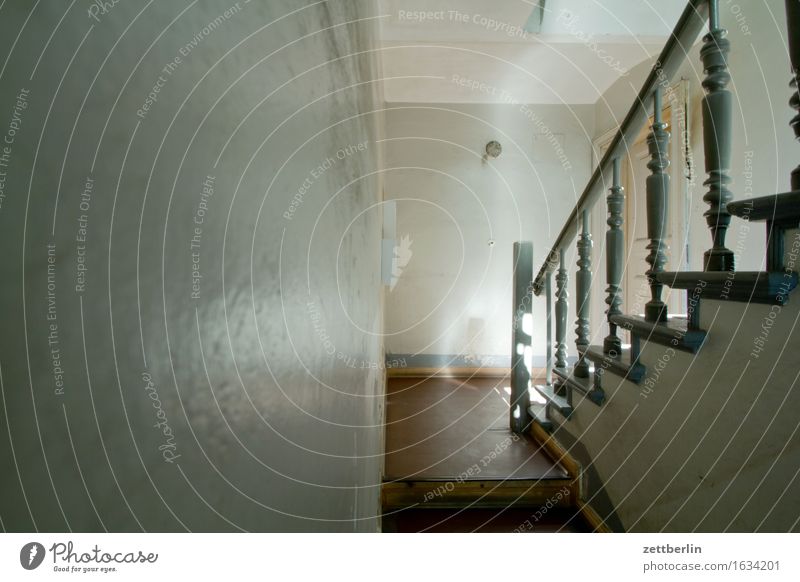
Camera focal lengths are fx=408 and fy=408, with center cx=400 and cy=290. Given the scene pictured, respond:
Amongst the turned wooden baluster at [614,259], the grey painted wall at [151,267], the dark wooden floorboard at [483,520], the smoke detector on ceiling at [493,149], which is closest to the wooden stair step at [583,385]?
the turned wooden baluster at [614,259]

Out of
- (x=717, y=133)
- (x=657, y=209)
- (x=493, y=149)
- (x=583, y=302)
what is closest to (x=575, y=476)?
(x=583, y=302)

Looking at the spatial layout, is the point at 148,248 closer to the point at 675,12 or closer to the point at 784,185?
the point at 784,185

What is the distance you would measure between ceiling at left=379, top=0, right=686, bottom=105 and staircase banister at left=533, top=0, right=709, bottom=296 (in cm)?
98

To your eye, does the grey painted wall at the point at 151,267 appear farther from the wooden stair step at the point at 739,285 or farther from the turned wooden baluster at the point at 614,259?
the turned wooden baluster at the point at 614,259

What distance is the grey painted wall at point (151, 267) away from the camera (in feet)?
0.27

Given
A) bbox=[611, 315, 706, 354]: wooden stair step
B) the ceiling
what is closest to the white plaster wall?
the ceiling

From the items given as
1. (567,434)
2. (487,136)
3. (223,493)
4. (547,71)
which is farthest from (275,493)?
(487,136)

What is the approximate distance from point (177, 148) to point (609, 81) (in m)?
3.34

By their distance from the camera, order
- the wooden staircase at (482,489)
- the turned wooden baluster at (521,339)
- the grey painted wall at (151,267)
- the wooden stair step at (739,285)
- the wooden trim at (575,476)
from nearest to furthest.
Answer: the grey painted wall at (151,267) → the wooden stair step at (739,285) → the wooden trim at (575,476) → the wooden staircase at (482,489) → the turned wooden baluster at (521,339)

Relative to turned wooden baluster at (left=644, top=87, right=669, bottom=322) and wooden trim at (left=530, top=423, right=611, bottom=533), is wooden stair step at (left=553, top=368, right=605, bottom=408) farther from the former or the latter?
turned wooden baluster at (left=644, top=87, right=669, bottom=322)

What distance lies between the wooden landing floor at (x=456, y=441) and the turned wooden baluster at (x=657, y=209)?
71 cm

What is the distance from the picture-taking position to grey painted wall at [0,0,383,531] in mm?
82

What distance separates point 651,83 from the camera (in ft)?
3.59

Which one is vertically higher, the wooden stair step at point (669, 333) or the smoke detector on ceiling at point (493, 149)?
the smoke detector on ceiling at point (493, 149)
